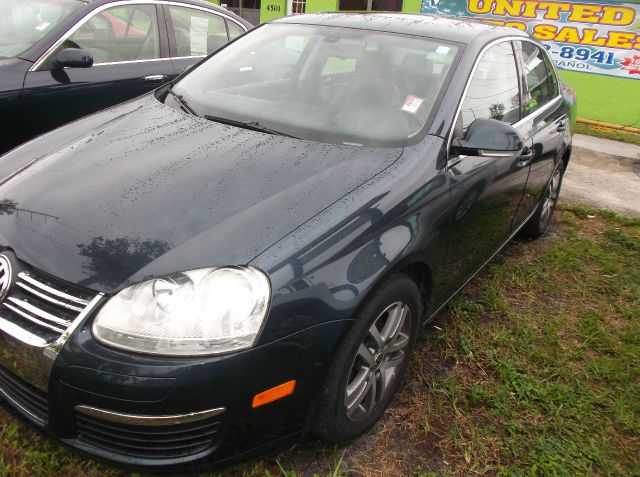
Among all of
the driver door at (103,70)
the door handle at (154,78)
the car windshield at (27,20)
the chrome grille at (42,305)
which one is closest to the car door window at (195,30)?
the driver door at (103,70)

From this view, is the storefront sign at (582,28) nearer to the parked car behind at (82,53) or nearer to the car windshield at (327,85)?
the parked car behind at (82,53)

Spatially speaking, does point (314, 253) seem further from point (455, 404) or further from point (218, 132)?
point (455, 404)

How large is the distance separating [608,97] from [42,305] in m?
9.10

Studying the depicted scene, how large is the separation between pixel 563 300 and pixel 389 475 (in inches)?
75.4

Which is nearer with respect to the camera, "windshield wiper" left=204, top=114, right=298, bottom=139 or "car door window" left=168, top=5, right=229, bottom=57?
"windshield wiper" left=204, top=114, right=298, bottom=139

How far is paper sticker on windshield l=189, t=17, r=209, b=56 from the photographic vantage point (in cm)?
461

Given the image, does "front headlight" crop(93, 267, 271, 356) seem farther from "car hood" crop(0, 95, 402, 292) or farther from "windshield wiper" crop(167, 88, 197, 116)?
"windshield wiper" crop(167, 88, 197, 116)

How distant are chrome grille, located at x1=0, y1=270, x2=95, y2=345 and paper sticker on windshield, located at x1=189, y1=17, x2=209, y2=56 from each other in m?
3.41

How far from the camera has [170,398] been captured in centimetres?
151

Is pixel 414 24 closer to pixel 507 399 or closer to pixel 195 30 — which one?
pixel 507 399

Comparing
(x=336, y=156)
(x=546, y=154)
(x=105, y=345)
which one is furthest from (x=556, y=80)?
(x=105, y=345)

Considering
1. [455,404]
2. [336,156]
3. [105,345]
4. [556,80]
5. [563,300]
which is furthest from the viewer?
[556,80]

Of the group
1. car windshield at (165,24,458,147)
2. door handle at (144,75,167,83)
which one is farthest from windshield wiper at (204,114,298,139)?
door handle at (144,75,167,83)

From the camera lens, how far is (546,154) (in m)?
3.48
